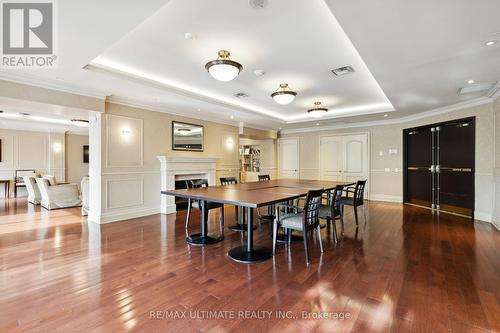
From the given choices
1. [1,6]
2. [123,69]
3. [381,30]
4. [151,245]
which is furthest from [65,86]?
[381,30]

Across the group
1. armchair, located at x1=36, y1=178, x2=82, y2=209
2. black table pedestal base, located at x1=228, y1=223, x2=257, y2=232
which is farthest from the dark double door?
armchair, located at x1=36, y1=178, x2=82, y2=209

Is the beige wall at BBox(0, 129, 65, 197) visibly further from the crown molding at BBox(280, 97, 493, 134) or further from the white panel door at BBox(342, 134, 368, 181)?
the white panel door at BBox(342, 134, 368, 181)

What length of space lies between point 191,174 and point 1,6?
4.49m

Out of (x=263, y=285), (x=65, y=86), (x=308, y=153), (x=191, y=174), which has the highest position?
(x=65, y=86)

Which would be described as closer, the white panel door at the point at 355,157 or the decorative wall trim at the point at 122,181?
the decorative wall trim at the point at 122,181

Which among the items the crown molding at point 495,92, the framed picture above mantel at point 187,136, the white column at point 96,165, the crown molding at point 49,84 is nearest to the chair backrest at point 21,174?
the white column at point 96,165

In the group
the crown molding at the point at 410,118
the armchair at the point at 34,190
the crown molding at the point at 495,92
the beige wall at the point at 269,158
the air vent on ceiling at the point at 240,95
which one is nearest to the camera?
the crown molding at the point at 495,92

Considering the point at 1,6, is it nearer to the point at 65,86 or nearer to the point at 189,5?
the point at 189,5

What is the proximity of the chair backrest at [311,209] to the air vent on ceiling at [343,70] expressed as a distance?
206cm

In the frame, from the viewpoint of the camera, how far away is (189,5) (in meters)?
2.29

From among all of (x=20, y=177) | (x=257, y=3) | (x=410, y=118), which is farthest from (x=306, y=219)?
(x=20, y=177)

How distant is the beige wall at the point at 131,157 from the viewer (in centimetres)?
485

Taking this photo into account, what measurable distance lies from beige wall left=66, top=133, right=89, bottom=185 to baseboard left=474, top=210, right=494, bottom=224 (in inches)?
484

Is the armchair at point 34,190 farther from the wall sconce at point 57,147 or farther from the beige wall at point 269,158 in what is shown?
the beige wall at point 269,158
